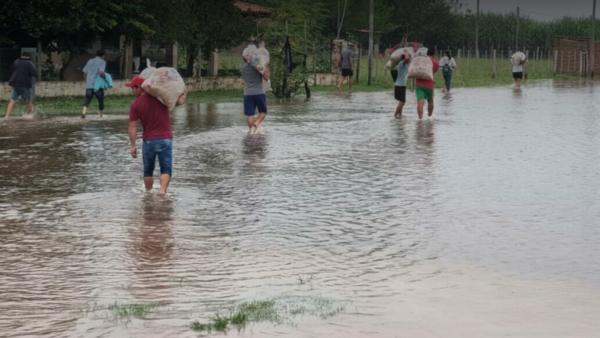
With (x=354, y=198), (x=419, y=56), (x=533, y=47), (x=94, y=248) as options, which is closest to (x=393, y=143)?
(x=419, y=56)

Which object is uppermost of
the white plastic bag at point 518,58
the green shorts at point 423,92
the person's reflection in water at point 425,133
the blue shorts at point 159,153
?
the white plastic bag at point 518,58

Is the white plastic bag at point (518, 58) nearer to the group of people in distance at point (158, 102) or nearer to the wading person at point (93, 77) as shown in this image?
the group of people in distance at point (158, 102)

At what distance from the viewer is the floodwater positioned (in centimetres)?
693

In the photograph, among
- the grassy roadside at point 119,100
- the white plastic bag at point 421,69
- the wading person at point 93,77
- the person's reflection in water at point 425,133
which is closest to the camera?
the person's reflection in water at point 425,133

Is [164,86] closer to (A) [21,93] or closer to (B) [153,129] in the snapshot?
(B) [153,129]

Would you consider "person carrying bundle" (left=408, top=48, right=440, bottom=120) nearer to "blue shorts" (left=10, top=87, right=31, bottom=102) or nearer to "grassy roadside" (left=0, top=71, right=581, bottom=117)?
"grassy roadside" (left=0, top=71, right=581, bottom=117)

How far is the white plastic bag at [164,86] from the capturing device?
1214 centimetres

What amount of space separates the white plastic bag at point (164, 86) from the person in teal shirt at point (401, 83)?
41.5ft

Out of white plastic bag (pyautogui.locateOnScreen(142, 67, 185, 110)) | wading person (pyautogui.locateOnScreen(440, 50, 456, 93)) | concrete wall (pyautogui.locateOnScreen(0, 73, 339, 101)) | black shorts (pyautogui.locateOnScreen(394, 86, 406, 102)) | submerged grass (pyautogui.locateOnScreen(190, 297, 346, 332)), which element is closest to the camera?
submerged grass (pyautogui.locateOnScreen(190, 297, 346, 332))

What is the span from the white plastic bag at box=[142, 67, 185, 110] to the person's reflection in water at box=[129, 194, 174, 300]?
1.08m

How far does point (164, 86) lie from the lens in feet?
39.9

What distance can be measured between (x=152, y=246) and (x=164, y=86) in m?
3.16

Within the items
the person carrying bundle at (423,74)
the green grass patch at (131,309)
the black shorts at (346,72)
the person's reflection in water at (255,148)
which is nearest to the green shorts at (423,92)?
the person carrying bundle at (423,74)

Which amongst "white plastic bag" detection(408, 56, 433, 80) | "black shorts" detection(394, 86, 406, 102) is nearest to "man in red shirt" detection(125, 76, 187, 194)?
"white plastic bag" detection(408, 56, 433, 80)
